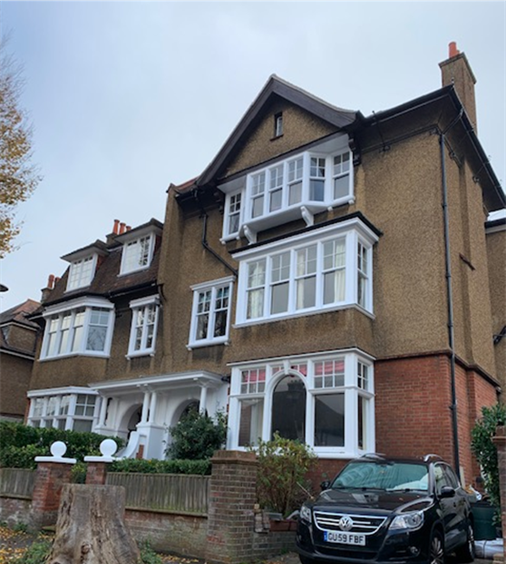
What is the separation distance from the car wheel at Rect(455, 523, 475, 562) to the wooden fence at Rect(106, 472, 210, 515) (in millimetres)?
4215

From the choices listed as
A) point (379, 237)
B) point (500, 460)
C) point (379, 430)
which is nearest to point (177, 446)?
point (379, 430)

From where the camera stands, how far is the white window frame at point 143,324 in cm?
1989

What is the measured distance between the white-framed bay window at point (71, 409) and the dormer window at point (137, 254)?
505 centimetres

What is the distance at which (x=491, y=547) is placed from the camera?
9.62 m

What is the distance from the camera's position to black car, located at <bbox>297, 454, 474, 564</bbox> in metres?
7.12

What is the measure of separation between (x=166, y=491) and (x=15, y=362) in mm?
20832

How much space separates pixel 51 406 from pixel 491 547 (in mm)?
16922

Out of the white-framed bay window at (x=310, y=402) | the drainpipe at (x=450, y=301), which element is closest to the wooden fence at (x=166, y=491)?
the white-framed bay window at (x=310, y=402)

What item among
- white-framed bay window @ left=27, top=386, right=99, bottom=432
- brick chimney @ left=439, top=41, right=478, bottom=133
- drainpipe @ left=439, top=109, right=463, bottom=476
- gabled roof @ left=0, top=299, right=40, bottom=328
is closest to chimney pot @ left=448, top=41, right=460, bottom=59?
brick chimney @ left=439, top=41, right=478, bottom=133

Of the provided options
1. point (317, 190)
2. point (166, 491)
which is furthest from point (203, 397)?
point (317, 190)

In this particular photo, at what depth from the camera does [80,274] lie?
24672 mm

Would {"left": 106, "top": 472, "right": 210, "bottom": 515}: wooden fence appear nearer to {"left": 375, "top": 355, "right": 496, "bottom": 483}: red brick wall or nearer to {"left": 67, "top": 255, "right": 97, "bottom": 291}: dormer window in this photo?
{"left": 375, "top": 355, "right": 496, "bottom": 483}: red brick wall

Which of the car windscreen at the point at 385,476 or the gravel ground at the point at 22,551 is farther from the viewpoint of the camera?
the gravel ground at the point at 22,551

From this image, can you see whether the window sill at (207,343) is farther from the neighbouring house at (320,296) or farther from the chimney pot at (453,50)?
the chimney pot at (453,50)
